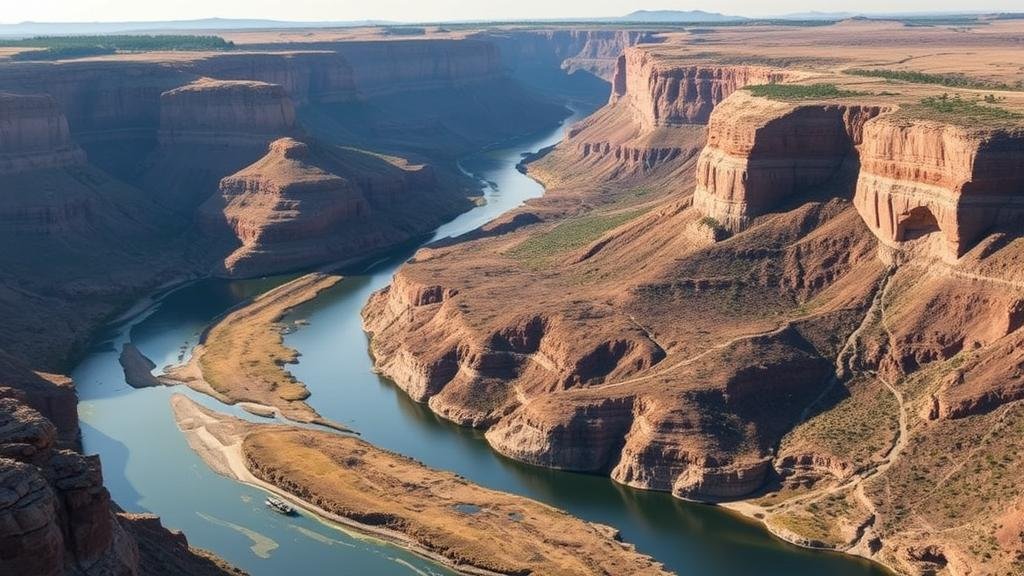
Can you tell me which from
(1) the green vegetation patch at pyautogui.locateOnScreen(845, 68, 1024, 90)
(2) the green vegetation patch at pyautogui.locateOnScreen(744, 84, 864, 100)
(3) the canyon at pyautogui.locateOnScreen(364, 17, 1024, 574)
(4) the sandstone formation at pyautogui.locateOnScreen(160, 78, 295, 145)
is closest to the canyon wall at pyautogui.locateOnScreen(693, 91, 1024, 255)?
(3) the canyon at pyautogui.locateOnScreen(364, 17, 1024, 574)

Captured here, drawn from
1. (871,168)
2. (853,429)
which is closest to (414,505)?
(853,429)

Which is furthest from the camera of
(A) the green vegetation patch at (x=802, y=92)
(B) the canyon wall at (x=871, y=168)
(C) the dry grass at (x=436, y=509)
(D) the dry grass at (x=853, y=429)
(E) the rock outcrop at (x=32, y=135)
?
(E) the rock outcrop at (x=32, y=135)

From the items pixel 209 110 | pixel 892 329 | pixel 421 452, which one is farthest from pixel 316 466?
pixel 209 110

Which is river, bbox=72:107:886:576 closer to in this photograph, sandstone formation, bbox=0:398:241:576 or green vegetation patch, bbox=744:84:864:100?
sandstone formation, bbox=0:398:241:576

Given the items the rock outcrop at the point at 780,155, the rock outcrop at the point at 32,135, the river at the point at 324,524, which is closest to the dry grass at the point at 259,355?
the river at the point at 324,524

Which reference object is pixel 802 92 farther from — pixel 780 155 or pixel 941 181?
pixel 941 181

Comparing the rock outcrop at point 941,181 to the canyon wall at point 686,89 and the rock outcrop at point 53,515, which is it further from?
the canyon wall at point 686,89

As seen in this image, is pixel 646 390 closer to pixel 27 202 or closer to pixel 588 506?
pixel 588 506

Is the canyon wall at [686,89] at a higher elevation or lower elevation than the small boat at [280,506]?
higher
